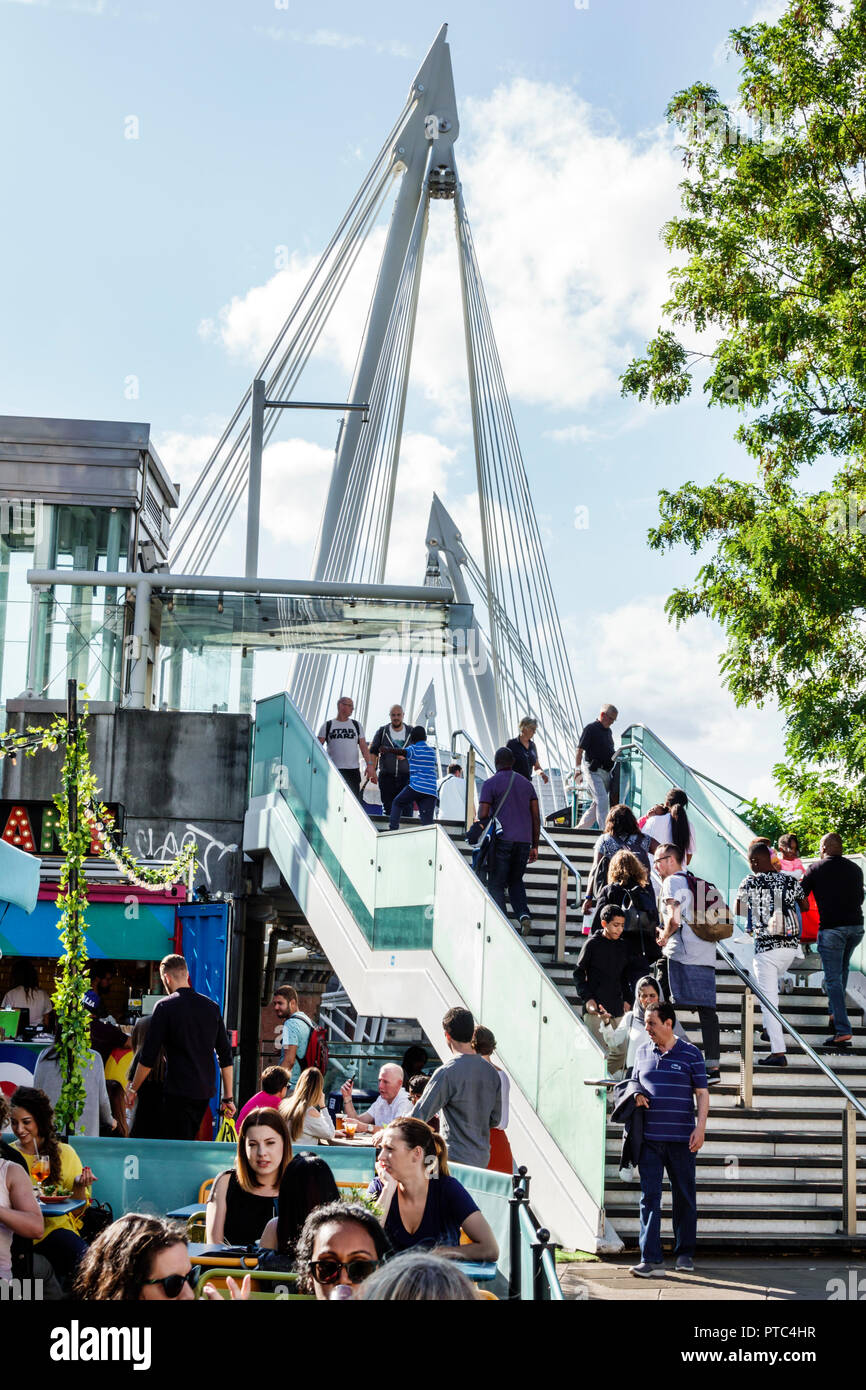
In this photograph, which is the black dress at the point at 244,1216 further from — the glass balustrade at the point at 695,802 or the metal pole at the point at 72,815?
the glass balustrade at the point at 695,802

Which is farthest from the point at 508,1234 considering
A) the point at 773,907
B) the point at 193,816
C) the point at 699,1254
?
the point at 193,816

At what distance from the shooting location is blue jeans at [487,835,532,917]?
39.1ft

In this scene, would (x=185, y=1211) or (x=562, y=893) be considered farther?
(x=562, y=893)

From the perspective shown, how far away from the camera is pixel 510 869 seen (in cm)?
1204

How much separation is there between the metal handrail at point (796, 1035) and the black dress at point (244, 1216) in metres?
4.31

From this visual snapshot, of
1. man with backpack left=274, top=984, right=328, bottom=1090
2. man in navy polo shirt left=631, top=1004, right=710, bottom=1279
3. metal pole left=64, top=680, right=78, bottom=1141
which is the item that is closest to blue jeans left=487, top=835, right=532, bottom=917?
man with backpack left=274, top=984, right=328, bottom=1090

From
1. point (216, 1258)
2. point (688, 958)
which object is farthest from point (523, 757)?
point (216, 1258)

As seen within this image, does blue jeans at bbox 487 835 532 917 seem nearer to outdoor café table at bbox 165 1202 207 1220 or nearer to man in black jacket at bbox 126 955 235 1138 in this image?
man in black jacket at bbox 126 955 235 1138

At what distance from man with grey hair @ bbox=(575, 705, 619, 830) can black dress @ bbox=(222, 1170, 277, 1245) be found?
9831 mm

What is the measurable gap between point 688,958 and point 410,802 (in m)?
6.06

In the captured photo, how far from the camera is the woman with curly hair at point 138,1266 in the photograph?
10.9 feet

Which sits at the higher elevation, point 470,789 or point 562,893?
point 470,789

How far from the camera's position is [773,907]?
10.4 m

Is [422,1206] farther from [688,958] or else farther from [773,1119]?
[773,1119]
